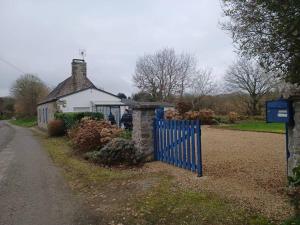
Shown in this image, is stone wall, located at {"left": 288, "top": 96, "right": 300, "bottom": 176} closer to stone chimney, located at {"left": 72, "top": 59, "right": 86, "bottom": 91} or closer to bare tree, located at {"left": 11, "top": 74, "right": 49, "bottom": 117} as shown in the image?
stone chimney, located at {"left": 72, "top": 59, "right": 86, "bottom": 91}

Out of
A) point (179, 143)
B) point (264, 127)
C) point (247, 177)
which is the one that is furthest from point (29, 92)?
point (247, 177)

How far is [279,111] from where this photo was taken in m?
5.84

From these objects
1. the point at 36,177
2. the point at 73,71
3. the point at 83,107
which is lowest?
the point at 36,177

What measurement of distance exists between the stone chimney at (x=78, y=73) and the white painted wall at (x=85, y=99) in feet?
14.1

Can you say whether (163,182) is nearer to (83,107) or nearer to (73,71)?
(83,107)

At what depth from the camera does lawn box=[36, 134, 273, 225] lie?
515 cm

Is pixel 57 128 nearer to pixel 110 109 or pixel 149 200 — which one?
pixel 110 109

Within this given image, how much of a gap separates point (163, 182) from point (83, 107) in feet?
67.0

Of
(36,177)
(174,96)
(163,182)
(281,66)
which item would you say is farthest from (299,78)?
(174,96)

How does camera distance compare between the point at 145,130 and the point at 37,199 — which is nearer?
the point at 37,199

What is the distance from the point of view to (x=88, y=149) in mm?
13055

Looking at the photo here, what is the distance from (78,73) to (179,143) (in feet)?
79.0

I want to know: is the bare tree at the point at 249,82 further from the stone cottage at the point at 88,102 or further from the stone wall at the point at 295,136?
the stone wall at the point at 295,136

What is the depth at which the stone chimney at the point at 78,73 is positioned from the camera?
30.9 meters
